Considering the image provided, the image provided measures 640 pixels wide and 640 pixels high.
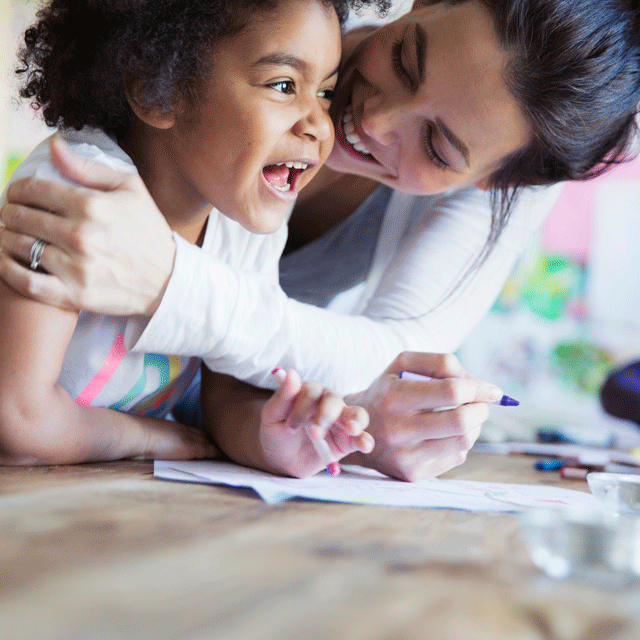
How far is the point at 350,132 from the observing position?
109cm

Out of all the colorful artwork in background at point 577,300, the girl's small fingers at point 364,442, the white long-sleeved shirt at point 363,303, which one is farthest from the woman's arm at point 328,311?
the colorful artwork in background at point 577,300

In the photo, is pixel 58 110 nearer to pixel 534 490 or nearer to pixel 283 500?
pixel 283 500

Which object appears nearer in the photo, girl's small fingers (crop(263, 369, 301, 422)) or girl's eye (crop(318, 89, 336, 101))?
girl's small fingers (crop(263, 369, 301, 422))

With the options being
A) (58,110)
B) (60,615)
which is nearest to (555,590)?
(60,615)

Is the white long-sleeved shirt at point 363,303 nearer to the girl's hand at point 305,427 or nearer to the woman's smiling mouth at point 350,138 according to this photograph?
the girl's hand at point 305,427

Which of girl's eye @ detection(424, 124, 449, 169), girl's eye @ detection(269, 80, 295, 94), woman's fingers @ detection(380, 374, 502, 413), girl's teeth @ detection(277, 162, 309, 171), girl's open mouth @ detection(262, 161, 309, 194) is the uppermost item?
girl's eye @ detection(269, 80, 295, 94)

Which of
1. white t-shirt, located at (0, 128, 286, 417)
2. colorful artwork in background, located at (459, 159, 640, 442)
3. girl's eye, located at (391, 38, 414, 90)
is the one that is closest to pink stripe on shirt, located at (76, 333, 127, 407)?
white t-shirt, located at (0, 128, 286, 417)

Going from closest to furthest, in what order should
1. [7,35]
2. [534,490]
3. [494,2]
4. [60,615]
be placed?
[60,615], [534,490], [494,2], [7,35]

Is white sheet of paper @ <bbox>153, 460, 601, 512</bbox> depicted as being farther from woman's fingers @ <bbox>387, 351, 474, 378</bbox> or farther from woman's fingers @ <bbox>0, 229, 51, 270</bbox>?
woman's fingers @ <bbox>0, 229, 51, 270</bbox>

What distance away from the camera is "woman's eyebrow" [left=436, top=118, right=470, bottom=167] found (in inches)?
38.9

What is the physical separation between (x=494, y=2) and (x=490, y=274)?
53 cm

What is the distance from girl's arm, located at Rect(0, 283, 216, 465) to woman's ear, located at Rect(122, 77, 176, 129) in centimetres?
31

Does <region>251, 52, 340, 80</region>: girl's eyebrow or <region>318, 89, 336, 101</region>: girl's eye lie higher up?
<region>251, 52, 340, 80</region>: girl's eyebrow

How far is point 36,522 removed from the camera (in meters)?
0.48
